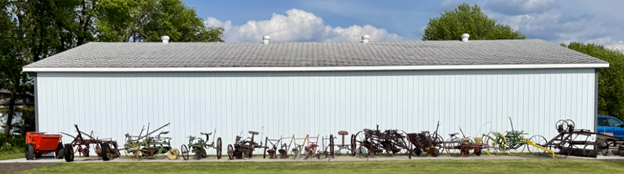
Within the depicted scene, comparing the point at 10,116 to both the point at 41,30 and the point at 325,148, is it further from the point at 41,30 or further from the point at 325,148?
the point at 325,148

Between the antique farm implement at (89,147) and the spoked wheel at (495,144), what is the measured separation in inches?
396

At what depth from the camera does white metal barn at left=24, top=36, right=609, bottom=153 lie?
1330 centimetres

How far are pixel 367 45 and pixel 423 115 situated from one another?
488 centimetres

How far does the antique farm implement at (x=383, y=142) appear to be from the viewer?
1232 cm

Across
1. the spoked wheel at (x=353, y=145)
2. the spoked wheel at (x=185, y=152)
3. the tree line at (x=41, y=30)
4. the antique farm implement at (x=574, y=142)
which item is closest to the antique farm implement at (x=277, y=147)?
the spoked wheel at (x=353, y=145)

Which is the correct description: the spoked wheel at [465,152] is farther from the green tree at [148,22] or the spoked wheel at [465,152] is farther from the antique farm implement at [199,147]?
the green tree at [148,22]

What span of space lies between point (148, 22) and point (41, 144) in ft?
76.4

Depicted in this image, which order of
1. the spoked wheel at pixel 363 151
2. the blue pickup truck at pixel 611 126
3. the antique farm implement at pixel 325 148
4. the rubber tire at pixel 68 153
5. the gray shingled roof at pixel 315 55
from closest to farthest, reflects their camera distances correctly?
1. the rubber tire at pixel 68 153
2. the antique farm implement at pixel 325 148
3. the spoked wheel at pixel 363 151
4. the gray shingled roof at pixel 315 55
5. the blue pickup truck at pixel 611 126

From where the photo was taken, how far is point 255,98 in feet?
43.9

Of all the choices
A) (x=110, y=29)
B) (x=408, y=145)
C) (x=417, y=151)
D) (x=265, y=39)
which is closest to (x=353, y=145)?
(x=408, y=145)

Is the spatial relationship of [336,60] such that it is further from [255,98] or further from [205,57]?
[205,57]

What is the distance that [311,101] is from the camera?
43.8 feet

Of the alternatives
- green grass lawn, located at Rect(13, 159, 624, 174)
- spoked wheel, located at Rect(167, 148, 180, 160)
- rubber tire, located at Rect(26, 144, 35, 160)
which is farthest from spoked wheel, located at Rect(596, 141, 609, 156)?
rubber tire, located at Rect(26, 144, 35, 160)

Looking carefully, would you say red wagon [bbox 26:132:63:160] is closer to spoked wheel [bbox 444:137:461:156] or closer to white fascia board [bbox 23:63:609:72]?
white fascia board [bbox 23:63:609:72]
